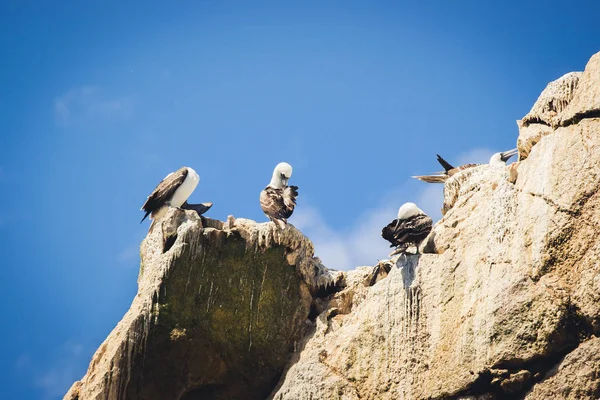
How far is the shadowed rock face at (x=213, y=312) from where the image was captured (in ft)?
49.1

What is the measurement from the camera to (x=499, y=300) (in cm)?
1240

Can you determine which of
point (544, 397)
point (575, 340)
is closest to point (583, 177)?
point (575, 340)

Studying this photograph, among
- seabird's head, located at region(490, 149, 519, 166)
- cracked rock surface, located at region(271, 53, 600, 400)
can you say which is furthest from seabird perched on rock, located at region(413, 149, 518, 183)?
cracked rock surface, located at region(271, 53, 600, 400)

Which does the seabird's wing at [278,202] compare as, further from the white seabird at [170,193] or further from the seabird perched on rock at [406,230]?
the seabird perched on rock at [406,230]

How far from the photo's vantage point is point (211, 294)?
15.4m

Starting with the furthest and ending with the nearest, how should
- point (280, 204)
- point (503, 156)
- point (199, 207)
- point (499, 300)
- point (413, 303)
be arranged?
point (503, 156) → point (199, 207) → point (280, 204) → point (413, 303) → point (499, 300)

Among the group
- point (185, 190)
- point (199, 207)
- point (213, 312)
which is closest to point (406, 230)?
point (213, 312)

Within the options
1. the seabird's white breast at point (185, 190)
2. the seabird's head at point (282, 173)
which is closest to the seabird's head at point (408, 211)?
the seabird's head at point (282, 173)

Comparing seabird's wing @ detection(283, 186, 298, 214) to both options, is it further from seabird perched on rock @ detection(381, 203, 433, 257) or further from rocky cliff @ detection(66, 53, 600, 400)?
seabird perched on rock @ detection(381, 203, 433, 257)

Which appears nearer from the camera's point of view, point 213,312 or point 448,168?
point 213,312

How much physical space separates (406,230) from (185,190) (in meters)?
5.24

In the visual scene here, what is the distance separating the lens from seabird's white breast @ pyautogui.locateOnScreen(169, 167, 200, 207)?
17.6m

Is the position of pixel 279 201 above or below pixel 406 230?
above

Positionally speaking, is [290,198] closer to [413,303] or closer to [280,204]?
[280,204]
